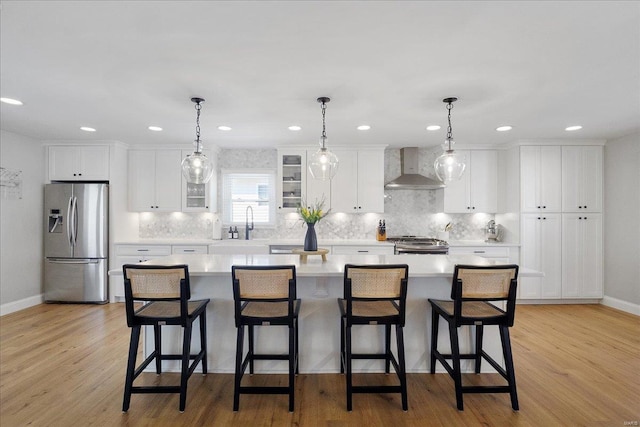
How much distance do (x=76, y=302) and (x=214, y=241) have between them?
212 centimetres

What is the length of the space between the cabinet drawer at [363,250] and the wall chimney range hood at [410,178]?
95 centimetres

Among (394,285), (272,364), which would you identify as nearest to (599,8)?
(394,285)

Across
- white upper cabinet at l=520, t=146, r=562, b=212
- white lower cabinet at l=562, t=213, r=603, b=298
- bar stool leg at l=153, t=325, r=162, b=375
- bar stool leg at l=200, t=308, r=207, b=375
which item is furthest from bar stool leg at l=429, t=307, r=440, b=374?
white lower cabinet at l=562, t=213, r=603, b=298

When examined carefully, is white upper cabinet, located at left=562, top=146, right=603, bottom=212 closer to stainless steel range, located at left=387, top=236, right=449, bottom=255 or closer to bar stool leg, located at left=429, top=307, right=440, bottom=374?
stainless steel range, located at left=387, top=236, right=449, bottom=255

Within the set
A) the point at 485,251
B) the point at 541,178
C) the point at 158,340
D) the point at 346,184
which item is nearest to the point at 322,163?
the point at 158,340

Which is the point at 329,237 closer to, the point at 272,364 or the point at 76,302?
the point at 272,364

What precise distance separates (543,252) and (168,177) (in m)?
5.71

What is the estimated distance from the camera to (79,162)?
15.9ft

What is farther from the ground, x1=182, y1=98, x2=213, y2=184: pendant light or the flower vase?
x1=182, y1=98, x2=213, y2=184: pendant light

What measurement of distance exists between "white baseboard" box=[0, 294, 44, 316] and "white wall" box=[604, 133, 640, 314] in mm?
8137

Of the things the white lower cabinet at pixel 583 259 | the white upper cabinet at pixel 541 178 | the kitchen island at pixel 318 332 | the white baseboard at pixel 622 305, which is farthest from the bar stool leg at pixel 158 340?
the white baseboard at pixel 622 305

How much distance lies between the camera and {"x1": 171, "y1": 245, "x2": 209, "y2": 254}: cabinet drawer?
487 cm

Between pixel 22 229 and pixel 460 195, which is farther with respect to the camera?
pixel 460 195

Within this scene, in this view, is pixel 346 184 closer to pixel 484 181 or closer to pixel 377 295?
pixel 484 181
